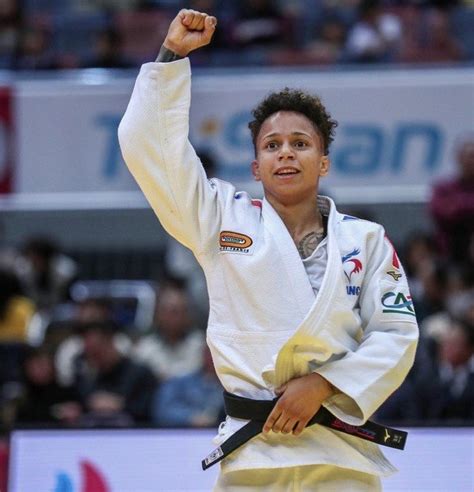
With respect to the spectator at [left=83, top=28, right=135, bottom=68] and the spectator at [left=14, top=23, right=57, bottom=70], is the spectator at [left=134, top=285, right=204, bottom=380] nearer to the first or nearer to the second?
the spectator at [left=83, top=28, right=135, bottom=68]

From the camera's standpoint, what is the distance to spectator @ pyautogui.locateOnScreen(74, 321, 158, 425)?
8.34 meters

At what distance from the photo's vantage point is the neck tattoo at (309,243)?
14.0 ft

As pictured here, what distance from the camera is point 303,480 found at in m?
4.01

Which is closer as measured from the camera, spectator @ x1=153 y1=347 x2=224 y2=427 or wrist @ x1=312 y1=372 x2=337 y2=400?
wrist @ x1=312 y1=372 x2=337 y2=400

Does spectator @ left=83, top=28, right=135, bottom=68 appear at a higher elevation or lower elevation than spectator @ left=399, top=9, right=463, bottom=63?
lower

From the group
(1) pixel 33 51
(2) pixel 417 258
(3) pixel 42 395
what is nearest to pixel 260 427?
(3) pixel 42 395

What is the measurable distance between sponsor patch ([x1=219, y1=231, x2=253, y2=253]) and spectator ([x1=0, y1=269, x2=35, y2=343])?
21.6 feet

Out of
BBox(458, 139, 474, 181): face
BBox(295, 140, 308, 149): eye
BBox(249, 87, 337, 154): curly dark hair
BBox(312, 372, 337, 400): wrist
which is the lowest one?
BBox(458, 139, 474, 181): face

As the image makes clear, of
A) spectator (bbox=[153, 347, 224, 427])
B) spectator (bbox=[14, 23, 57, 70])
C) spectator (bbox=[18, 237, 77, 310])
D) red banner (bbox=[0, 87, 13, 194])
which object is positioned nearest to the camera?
spectator (bbox=[153, 347, 224, 427])

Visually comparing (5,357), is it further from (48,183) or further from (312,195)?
(312,195)

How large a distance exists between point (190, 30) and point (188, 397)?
176 inches

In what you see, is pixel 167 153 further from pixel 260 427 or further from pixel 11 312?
pixel 11 312

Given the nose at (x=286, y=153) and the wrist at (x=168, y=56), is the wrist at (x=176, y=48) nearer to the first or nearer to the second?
the wrist at (x=168, y=56)

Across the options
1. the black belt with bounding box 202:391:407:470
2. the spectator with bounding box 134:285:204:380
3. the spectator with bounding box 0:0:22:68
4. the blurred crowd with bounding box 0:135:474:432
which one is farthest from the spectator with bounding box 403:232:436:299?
the black belt with bounding box 202:391:407:470
